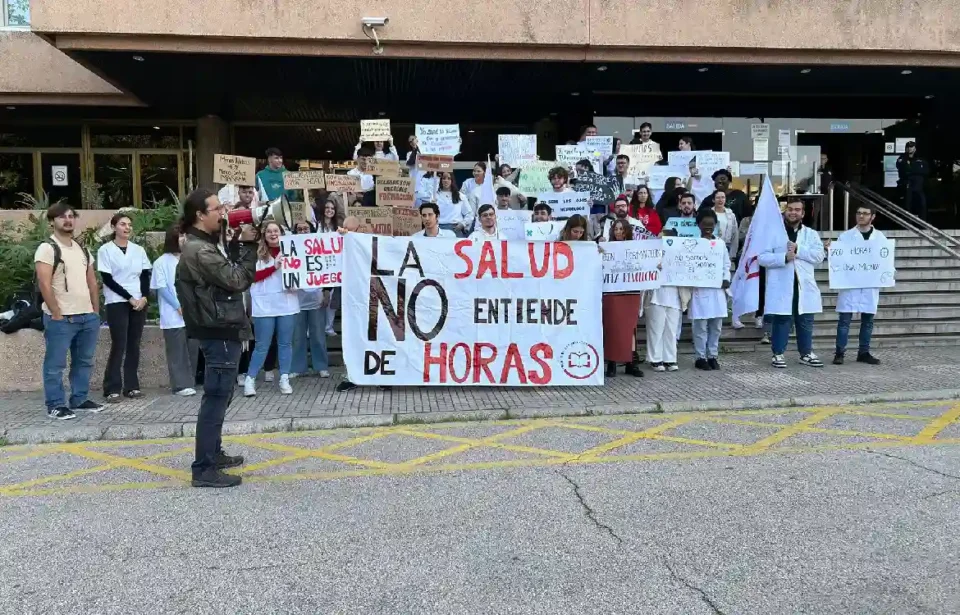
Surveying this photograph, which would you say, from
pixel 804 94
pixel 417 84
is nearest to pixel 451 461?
pixel 417 84

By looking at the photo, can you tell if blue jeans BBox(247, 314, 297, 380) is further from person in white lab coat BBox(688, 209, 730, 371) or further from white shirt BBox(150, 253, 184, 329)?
person in white lab coat BBox(688, 209, 730, 371)

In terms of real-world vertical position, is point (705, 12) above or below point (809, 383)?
Answer: above

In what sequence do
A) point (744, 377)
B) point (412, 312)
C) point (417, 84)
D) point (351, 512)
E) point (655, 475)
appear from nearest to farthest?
point (351, 512), point (655, 475), point (412, 312), point (744, 377), point (417, 84)

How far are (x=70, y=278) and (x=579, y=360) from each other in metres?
5.14

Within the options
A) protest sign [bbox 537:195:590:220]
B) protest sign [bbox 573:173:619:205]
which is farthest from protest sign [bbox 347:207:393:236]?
protest sign [bbox 573:173:619:205]

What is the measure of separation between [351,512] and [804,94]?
16765 millimetres

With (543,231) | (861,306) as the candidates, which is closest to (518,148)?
(543,231)

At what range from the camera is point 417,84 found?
15.3 m

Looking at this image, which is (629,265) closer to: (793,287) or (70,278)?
(793,287)

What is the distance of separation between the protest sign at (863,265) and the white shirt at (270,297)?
689cm

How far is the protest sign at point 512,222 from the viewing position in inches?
424

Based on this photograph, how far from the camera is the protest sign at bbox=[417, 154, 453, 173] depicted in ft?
37.3

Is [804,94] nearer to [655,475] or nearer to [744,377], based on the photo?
[744,377]

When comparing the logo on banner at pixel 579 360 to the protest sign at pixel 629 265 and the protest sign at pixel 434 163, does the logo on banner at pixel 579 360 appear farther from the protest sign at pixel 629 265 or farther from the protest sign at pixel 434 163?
the protest sign at pixel 434 163
